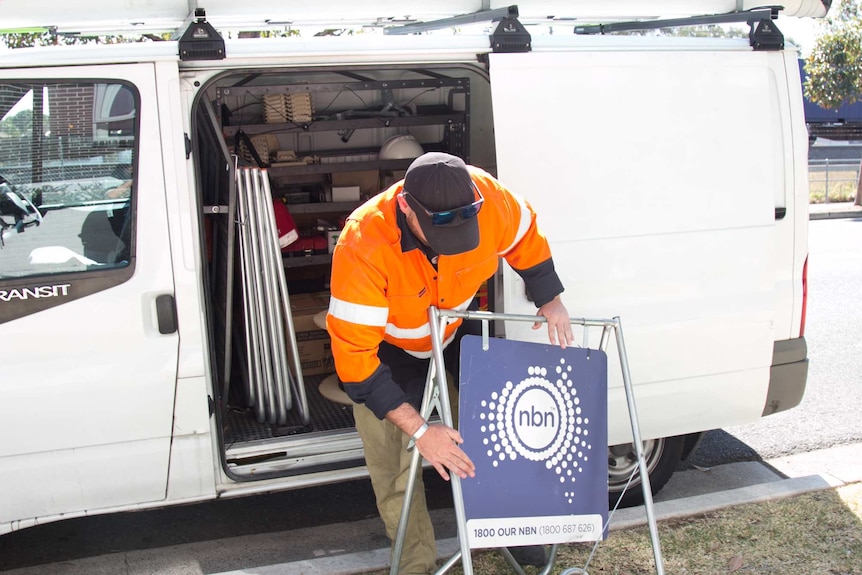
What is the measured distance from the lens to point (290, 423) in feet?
13.8

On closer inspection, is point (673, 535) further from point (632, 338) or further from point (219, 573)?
point (219, 573)

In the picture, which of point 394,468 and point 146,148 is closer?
point 146,148

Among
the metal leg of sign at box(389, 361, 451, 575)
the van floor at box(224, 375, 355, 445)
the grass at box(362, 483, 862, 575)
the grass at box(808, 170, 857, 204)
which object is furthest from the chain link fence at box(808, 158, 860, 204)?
the metal leg of sign at box(389, 361, 451, 575)

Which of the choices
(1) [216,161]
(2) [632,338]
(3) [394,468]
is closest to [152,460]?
(3) [394,468]

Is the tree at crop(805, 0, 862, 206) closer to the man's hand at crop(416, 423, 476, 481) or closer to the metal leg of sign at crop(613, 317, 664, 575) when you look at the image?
the metal leg of sign at crop(613, 317, 664, 575)

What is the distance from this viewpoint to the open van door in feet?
9.76

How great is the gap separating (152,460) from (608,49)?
97.2 inches

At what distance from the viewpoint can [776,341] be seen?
152 inches

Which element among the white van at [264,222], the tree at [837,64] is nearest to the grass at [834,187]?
the tree at [837,64]

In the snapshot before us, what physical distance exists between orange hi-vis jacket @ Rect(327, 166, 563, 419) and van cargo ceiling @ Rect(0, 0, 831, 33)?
83 cm

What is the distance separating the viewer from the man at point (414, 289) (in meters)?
2.66

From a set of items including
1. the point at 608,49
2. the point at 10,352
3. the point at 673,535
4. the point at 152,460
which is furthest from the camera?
the point at 673,535

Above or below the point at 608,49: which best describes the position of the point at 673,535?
below

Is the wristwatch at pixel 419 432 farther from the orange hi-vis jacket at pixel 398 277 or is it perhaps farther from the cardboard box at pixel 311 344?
the cardboard box at pixel 311 344
